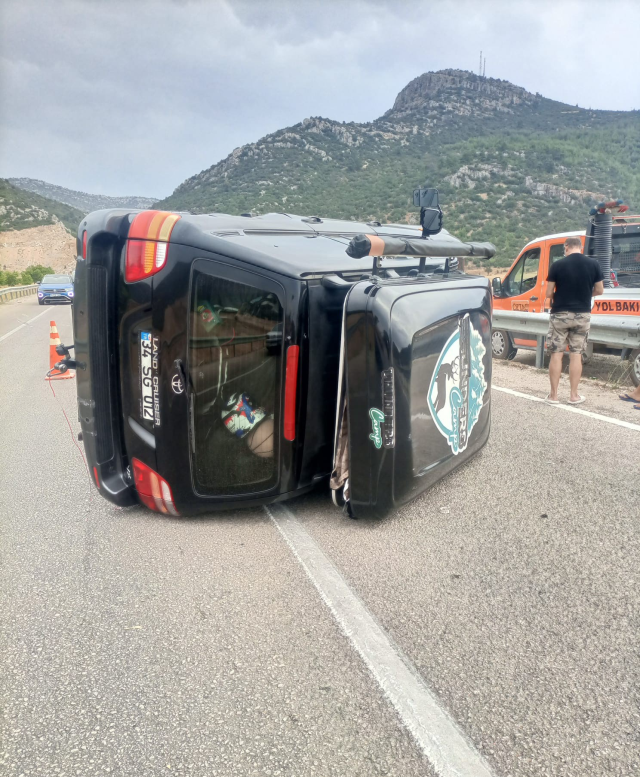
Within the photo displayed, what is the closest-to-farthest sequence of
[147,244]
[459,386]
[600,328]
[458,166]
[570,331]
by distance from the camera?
[147,244] < [459,386] < [570,331] < [600,328] < [458,166]

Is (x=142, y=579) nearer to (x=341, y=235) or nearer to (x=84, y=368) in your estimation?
(x=84, y=368)

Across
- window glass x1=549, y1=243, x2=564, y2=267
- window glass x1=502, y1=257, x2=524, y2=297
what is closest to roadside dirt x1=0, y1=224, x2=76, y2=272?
window glass x1=502, y1=257, x2=524, y2=297

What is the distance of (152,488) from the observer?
379 centimetres

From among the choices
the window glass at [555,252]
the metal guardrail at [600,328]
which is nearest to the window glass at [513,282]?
the window glass at [555,252]

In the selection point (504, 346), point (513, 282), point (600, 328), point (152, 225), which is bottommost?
point (504, 346)

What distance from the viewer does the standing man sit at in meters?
6.96

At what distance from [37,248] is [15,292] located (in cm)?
4697

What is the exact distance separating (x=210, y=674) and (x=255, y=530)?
1402 millimetres

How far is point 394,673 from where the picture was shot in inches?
93.1

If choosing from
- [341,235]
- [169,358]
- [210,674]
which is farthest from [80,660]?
[341,235]

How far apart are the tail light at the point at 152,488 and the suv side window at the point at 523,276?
838cm

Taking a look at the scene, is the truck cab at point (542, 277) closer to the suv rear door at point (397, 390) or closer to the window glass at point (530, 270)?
the window glass at point (530, 270)

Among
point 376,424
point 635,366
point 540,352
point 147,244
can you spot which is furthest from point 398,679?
point 540,352

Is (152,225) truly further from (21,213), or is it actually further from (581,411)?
(21,213)
